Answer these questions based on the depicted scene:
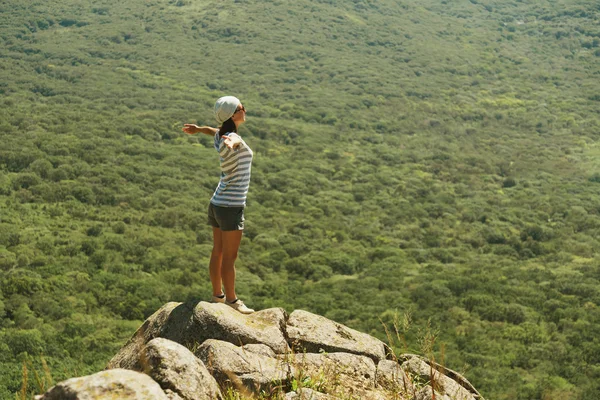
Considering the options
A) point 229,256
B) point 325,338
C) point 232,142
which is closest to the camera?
point 232,142

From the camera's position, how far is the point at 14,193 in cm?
5516

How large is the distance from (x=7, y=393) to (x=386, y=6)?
5006 inches

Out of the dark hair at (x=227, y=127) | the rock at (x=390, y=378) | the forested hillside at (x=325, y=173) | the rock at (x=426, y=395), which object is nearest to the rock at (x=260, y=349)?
the rock at (x=390, y=378)

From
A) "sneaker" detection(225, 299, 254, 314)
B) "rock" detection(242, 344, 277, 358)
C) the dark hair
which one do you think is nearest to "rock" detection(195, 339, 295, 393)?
"rock" detection(242, 344, 277, 358)

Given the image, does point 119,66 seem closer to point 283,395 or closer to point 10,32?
point 10,32

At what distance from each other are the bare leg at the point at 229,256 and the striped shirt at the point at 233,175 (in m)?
0.32

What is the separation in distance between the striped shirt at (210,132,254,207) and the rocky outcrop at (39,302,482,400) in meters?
1.02

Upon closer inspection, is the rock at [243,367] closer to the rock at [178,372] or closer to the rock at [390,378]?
the rock at [178,372]

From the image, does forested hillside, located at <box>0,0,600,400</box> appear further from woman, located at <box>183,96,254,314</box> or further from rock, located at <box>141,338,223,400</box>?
woman, located at <box>183,96,254,314</box>

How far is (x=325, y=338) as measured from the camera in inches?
260

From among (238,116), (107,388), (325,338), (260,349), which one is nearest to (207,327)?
(260,349)

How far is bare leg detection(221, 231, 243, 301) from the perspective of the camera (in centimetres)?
666

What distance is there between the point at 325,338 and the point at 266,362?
1133 mm

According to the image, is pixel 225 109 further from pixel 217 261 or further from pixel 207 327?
pixel 207 327
